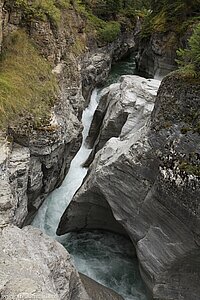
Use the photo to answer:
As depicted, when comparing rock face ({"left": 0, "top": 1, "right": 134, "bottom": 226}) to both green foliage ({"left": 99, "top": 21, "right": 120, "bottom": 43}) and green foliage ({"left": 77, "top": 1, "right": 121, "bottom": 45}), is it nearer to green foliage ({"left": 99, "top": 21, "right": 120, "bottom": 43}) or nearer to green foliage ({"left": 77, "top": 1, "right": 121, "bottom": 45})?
green foliage ({"left": 77, "top": 1, "right": 121, "bottom": 45})

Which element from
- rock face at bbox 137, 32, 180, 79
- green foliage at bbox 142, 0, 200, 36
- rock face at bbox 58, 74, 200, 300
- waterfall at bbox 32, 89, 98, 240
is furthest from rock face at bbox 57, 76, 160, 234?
green foliage at bbox 142, 0, 200, 36

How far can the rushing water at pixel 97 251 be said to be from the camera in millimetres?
12414

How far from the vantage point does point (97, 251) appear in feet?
44.9

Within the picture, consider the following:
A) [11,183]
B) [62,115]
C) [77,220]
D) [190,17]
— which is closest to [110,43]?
[190,17]

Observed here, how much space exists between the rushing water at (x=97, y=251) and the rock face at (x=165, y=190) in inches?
62.4

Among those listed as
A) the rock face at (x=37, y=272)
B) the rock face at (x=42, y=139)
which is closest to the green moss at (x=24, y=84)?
the rock face at (x=42, y=139)

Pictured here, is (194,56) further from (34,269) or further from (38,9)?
(38,9)

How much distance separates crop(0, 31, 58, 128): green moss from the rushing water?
14.8 feet

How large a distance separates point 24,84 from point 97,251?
6.95 meters

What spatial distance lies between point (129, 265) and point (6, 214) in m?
6.10

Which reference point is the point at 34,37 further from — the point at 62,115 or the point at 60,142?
the point at 60,142

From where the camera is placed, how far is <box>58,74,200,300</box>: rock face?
940cm

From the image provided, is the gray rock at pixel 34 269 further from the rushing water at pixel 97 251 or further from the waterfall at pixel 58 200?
the waterfall at pixel 58 200

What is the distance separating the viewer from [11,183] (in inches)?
412
